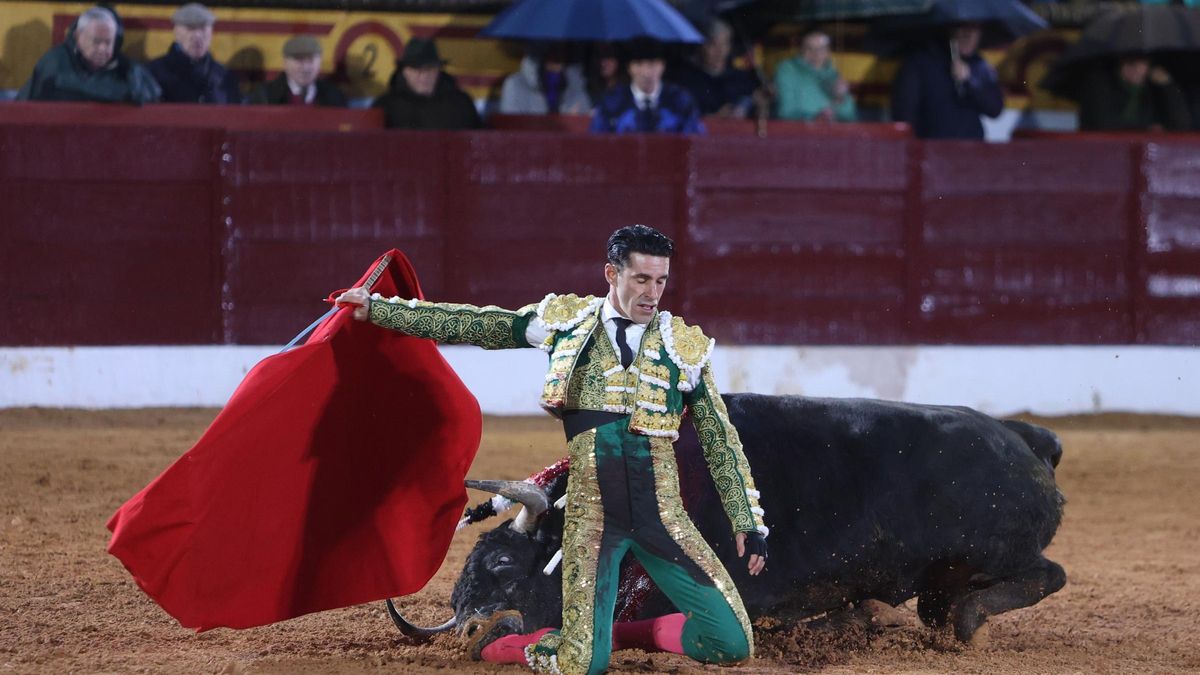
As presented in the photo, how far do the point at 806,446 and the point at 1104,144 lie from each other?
5.50 meters

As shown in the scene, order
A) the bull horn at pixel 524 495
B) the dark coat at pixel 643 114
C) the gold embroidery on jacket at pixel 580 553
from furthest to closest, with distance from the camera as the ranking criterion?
the dark coat at pixel 643 114 → the bull horn at pixel 524 495 → the gold embroidery on jacket at pixel 580 553

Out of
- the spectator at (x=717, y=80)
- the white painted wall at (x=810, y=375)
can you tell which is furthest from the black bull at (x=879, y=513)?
the spectator at (x=717, y=80)

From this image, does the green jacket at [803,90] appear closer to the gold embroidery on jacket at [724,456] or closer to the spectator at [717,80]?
the spectator at [717,80]

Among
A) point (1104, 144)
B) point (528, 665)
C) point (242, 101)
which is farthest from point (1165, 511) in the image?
point (242, 101)

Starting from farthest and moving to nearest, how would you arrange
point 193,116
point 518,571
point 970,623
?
point 193,116 < point 970,623 < point 518,571

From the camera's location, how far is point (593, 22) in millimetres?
8375

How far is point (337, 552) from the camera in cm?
397

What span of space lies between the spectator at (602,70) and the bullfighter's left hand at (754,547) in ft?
17.6

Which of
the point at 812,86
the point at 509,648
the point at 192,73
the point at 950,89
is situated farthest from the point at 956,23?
the point at 509,648

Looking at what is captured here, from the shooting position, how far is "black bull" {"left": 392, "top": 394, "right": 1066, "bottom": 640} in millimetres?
4094

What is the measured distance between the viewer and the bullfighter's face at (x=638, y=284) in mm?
3490

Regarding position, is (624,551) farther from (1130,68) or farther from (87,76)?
(1130,68)

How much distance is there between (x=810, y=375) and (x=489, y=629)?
5.02 m

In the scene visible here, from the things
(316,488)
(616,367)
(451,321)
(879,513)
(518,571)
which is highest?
(451,321)
